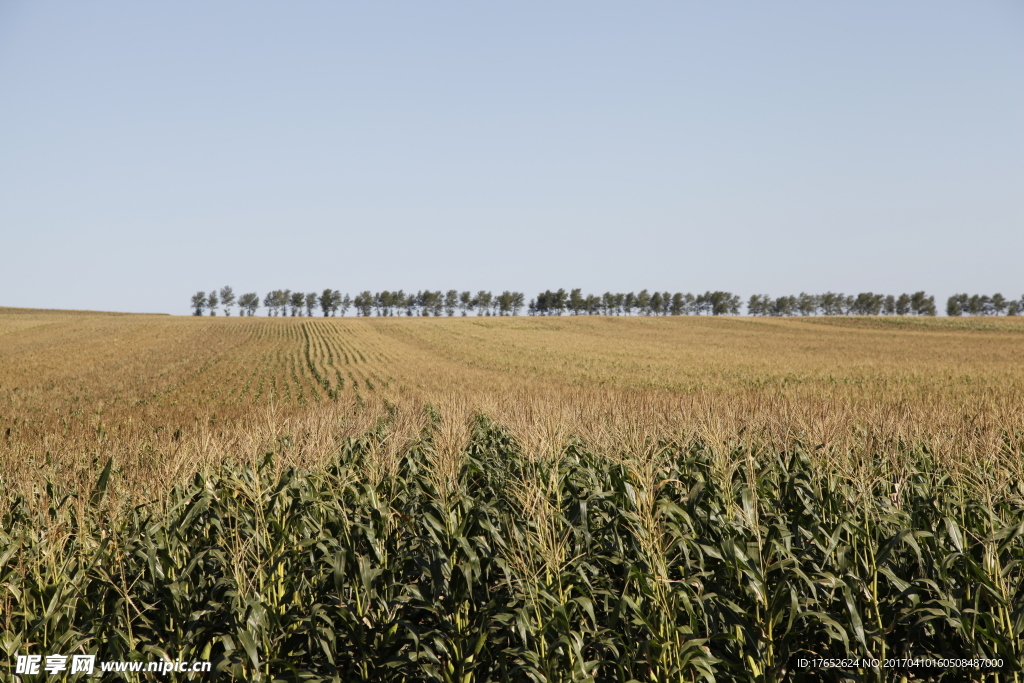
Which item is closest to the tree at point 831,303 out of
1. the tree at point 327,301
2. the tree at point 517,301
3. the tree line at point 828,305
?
the tree line at point 828,305

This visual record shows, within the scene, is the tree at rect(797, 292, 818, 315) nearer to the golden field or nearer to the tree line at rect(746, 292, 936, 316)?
the tree line at rect(746, 292, 936, 316)

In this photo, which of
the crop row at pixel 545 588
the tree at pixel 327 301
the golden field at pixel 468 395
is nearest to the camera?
the crop row at pixel 545 588

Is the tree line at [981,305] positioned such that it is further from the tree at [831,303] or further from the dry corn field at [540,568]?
the dry corn field at [540,568]

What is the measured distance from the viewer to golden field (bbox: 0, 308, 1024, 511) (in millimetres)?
7426

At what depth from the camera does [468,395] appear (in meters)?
18.0

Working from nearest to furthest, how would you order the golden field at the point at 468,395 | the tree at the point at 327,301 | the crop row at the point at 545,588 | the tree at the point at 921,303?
the crop row at the point at 545,588
the golden field at the point at 468,395
the tree at the point at 921,303
the tree at the point at 327,301

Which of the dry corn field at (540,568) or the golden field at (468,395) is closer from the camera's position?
the dry corn field at (540,568)

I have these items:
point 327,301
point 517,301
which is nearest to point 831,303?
point 517,301

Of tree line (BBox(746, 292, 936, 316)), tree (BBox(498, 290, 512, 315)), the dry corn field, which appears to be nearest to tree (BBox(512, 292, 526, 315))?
tree (BBox(498, 290, 512, 315))

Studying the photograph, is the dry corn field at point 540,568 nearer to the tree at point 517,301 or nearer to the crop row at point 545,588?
the crop row at point 545,588

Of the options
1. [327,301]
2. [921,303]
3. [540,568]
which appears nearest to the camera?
[540,568]

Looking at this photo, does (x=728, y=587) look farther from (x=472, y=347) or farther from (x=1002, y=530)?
(x=472, y=347)

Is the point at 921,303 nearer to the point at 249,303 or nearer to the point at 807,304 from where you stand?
the point at 807,304

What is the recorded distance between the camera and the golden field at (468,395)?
24.4ft
